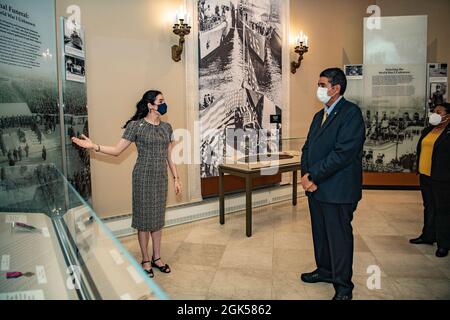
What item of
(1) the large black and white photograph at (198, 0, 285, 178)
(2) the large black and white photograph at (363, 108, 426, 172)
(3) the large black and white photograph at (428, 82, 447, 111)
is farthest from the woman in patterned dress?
(3) the large black and white photograph at (428, 82, 447, 111)

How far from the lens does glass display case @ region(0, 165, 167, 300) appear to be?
3.93 ft

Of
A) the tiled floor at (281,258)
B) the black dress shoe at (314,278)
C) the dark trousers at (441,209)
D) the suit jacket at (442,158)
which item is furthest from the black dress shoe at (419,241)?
the black dress shoe at (314,278)

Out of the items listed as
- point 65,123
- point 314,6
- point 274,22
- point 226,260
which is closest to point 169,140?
point 65,123

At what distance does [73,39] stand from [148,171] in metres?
1.50

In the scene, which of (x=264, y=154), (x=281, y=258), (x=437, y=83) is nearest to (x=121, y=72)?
(x=264, y=154)

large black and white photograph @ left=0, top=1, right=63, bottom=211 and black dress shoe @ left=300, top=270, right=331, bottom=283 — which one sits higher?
large black and white photograph @ left=0, top=1, right=63, bottom=211

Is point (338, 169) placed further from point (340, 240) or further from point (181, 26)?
point (181, 26)

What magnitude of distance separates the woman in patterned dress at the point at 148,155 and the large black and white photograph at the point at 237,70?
5.93ft

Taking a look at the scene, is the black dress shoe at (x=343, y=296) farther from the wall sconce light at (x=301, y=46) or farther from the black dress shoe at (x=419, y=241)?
the wall sconce light at (x=301, y=46)

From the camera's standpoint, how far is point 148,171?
3158 mm

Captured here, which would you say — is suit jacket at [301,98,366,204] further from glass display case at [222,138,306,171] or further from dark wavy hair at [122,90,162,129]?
glass display case at [222,138,306,171]

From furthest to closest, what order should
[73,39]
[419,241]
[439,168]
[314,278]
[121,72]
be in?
[121,72], [419,241], [439,168], [73,39], [314,278]

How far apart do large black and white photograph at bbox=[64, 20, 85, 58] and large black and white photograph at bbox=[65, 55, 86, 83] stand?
56 mm

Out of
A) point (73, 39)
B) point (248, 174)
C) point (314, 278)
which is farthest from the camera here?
point (248, 174)
